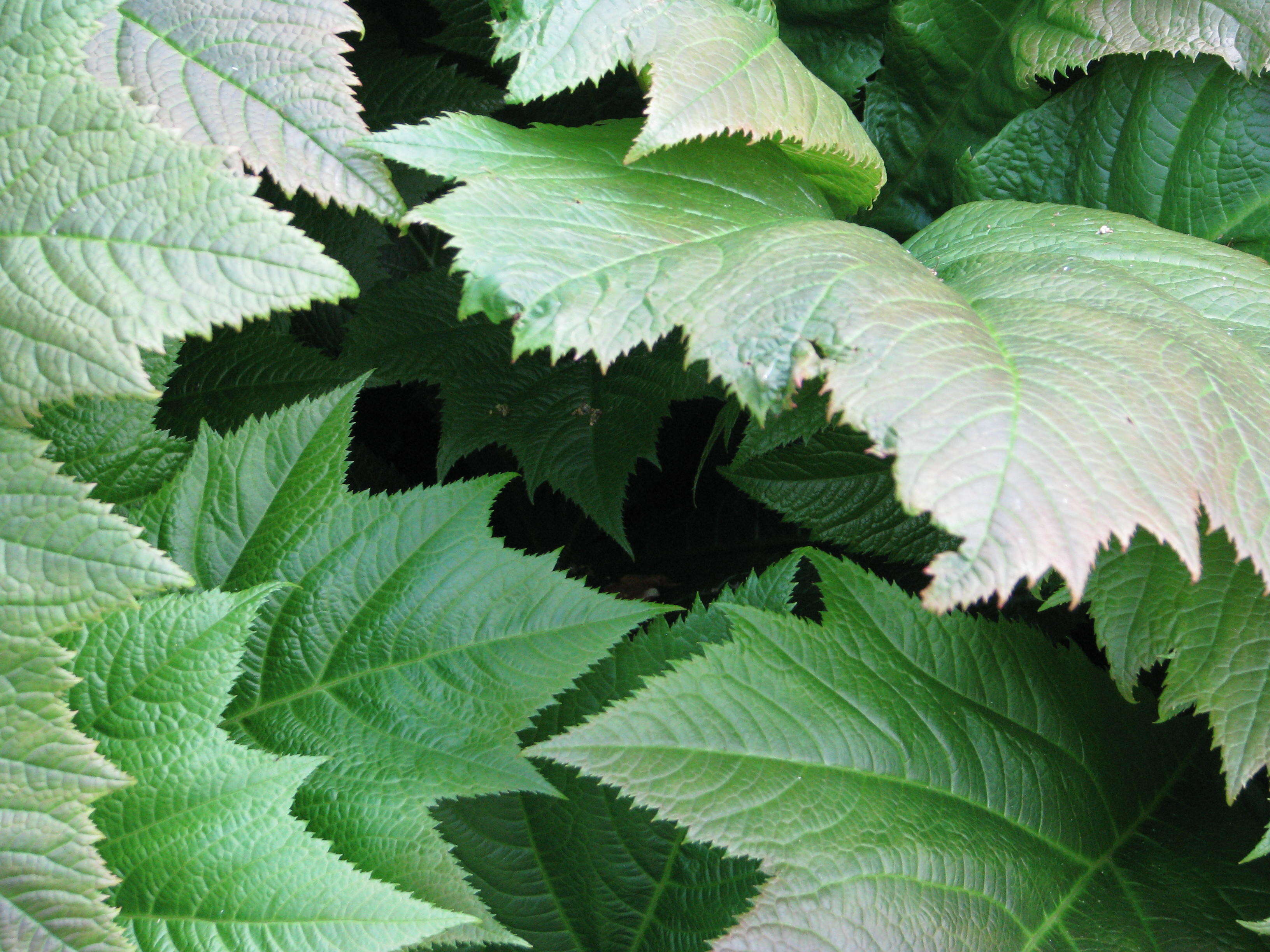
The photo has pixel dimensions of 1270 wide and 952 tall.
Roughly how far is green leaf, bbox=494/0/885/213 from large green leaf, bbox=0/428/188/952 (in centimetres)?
37

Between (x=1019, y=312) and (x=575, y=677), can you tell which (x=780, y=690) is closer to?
(x=575, y=677)

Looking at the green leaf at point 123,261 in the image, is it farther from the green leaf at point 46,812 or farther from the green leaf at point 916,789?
the green leaf at point 916,789

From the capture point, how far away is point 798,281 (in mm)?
553

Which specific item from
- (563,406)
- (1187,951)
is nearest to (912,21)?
(563,406)

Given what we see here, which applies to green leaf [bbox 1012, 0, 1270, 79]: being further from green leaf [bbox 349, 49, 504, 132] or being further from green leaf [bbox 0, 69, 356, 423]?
green leaf [bbox 0, 69, 356, 423]

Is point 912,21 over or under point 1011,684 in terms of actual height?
over

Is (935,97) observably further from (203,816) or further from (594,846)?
(203,816)

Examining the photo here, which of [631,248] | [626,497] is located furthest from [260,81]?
[626,497]

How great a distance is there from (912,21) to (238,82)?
65 centimetres

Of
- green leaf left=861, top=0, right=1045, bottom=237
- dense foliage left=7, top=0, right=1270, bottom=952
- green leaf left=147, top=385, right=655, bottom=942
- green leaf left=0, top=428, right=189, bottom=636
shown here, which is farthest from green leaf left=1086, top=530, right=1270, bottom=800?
green leaf left=0, top=428, right=189, bottom=636

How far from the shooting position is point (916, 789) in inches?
27.6

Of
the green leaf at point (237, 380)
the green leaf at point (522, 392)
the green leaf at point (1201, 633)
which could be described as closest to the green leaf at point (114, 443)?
the green leaf at point (237, 380)

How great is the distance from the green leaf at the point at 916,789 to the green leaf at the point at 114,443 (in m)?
0.38

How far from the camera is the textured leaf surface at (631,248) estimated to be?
1.77 ft
